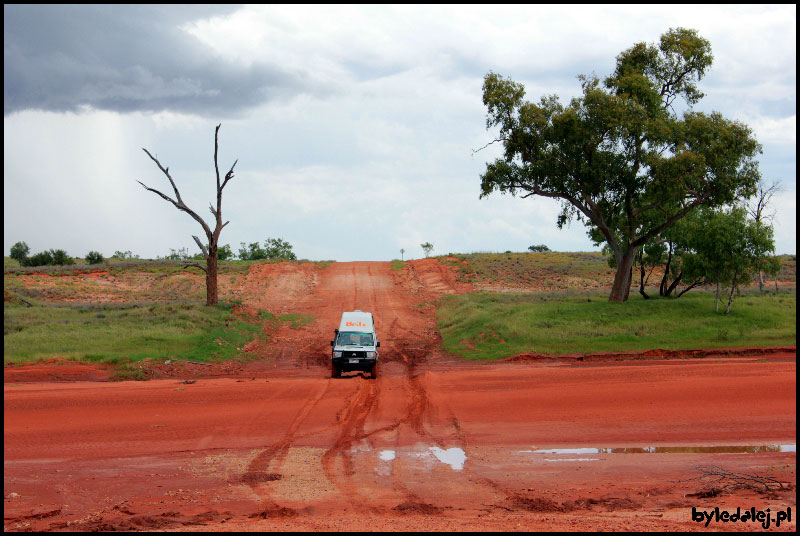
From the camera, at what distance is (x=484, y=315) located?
36438 mm

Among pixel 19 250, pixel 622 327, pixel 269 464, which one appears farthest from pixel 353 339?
pixel 19 250

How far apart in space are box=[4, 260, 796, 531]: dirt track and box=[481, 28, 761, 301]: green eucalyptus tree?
28.7 ft

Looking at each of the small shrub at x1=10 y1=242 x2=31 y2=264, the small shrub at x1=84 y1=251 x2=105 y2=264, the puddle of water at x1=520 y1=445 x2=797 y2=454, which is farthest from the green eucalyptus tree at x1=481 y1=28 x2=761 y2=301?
the small shrub at x1=10 y1=242 x2=31 y2=264

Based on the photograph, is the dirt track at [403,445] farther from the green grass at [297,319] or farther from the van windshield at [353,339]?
the green grass at [297,319]

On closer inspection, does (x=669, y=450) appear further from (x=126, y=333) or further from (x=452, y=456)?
(x=126, y=333)

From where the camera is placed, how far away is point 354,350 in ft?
84.7

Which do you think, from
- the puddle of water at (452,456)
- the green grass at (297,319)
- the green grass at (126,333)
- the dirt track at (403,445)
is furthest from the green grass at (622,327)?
the puddle of water at (452,456)

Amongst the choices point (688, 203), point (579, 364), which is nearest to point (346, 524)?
point (579, 364)

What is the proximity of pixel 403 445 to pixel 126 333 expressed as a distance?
19102 millimetres

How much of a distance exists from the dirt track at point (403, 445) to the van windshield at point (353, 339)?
1.30 m

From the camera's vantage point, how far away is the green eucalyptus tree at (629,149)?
3089 cm

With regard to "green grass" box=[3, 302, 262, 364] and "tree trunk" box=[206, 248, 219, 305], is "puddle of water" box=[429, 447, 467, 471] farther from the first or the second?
"tree trunk" box=[206, 248, 219, 305]

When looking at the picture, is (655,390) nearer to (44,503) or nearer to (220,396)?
(220,396)

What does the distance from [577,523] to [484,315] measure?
26.3 metres
